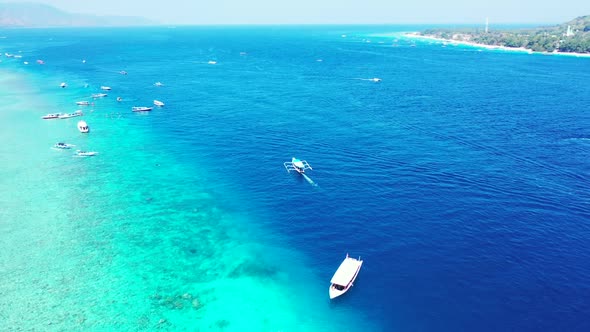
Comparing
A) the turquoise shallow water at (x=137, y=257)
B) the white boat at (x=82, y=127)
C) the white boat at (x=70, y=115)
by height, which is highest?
the white boat at (x=70, y=115)

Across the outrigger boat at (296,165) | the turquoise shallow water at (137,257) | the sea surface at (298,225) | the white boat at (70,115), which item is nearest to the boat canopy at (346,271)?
the sea surface at (298,225)

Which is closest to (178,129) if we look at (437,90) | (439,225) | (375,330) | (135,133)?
(135,133)

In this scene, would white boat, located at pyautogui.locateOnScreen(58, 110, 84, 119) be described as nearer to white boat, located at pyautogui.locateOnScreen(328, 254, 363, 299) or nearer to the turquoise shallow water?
the turquoise shallow water

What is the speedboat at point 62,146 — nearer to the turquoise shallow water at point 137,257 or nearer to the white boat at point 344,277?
the turquoise shallow water at point 137,257

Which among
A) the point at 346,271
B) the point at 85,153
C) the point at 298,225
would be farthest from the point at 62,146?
the point at 346,271

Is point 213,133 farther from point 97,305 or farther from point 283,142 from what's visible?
point 97,305
